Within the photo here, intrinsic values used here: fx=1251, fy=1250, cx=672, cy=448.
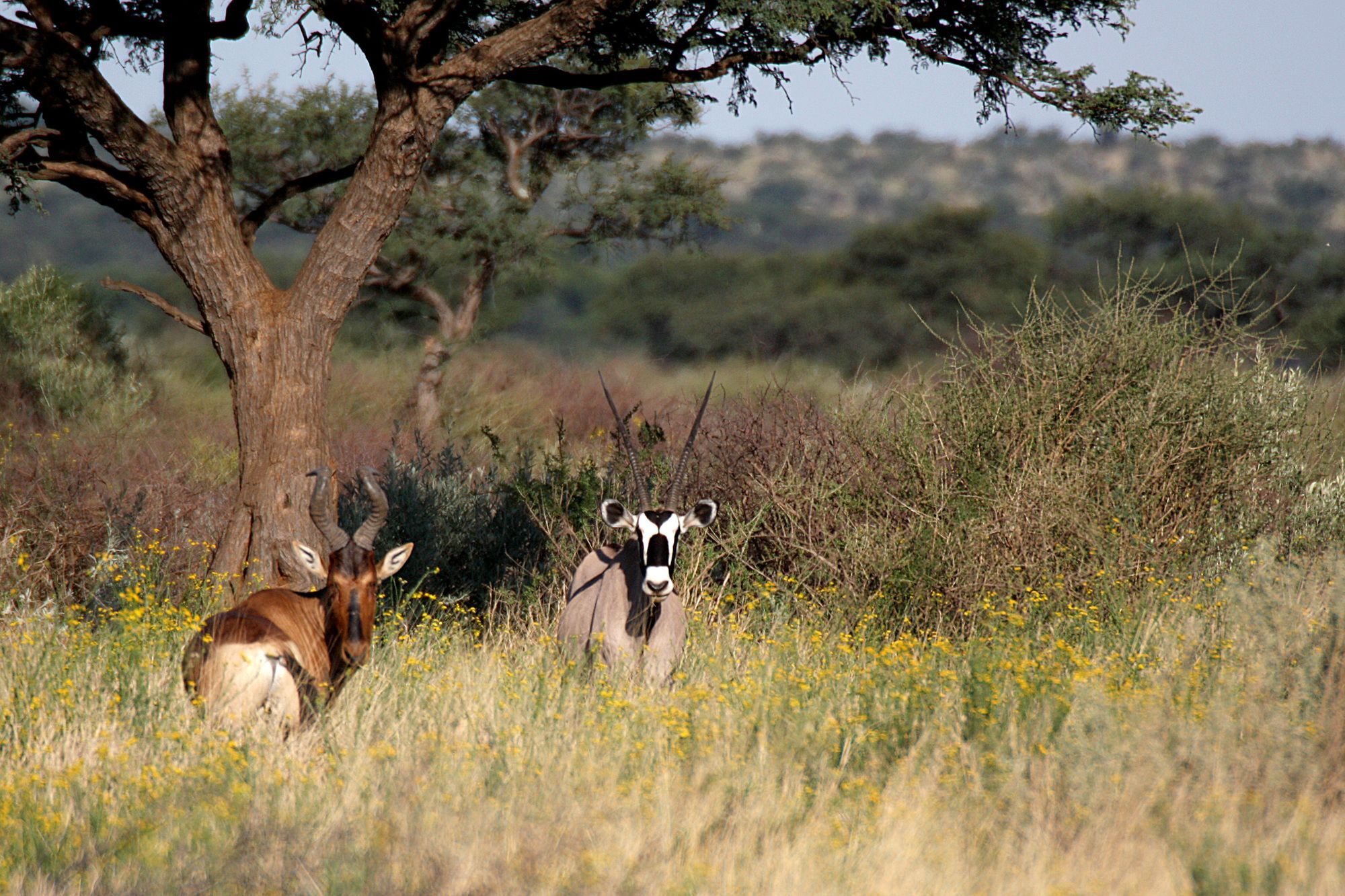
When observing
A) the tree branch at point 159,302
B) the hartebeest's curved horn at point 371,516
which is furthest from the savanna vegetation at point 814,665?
A: the tree branch at point 159,302

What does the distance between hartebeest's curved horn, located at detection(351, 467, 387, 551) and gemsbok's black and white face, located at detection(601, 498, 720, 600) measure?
3.89 feet

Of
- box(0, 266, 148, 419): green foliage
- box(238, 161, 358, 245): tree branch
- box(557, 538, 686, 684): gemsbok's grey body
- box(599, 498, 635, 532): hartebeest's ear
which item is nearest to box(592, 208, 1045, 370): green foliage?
box(0, 266, 148, 419): green foliage

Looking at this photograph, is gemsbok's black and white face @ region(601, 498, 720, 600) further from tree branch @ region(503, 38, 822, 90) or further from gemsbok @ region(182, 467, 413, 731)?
tree branch @ region(503, 38, 822, 90)

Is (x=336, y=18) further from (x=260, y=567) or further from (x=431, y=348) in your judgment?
(x=431, y=348)

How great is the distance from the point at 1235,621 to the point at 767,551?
3.25 metres

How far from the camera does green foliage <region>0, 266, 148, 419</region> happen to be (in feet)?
46.5

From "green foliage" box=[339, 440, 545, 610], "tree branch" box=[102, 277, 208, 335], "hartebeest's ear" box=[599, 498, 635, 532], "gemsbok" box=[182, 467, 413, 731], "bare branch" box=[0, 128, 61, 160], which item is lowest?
"green foliage" box=[339, 440, 545, 610]

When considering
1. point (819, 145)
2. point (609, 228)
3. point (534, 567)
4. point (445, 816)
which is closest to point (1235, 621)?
point (445, 816)

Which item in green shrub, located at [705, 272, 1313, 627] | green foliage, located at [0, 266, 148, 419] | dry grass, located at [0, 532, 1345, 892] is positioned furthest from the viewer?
green foliage, located at [0, 266, 148, 419]

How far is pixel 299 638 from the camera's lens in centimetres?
501

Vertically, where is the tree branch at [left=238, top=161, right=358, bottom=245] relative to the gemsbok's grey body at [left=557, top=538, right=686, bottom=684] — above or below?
above

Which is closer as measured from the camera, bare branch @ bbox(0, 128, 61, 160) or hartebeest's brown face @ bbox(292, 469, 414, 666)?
hartebeest's brown face @ bbox(292, 469, 414, 666)

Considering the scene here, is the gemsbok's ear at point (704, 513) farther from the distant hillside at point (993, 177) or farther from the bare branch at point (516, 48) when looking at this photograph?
the distant hillside at point (993, 177)

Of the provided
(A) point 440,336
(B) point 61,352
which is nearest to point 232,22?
(B) point 61,352
